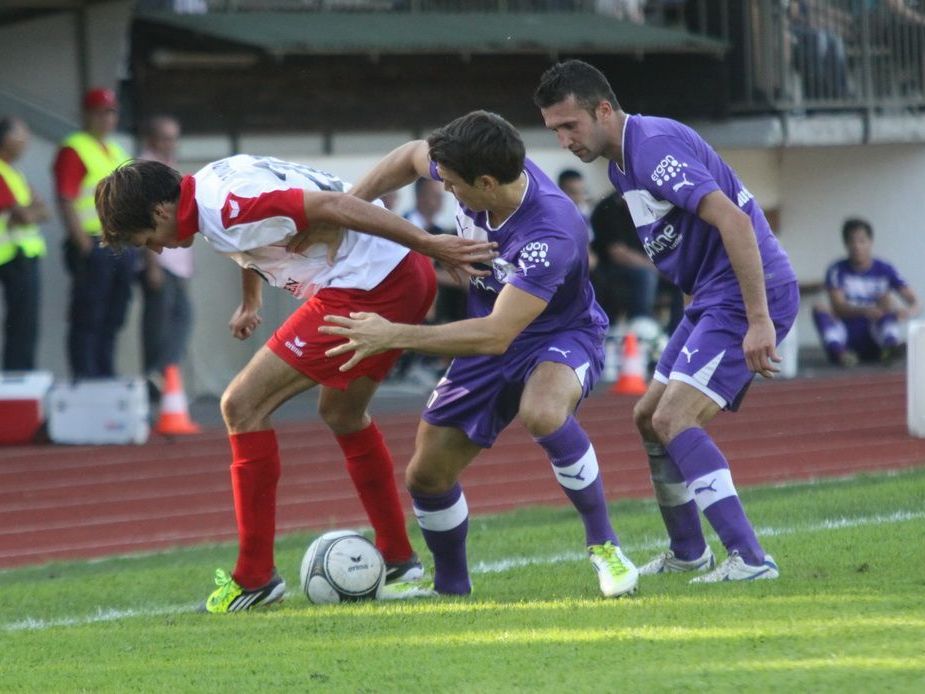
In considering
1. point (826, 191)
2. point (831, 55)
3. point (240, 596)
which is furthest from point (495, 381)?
point (826, 191)

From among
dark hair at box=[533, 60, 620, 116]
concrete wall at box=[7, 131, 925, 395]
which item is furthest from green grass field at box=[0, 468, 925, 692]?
concrete wall at box=[7, 131, 925, 395]

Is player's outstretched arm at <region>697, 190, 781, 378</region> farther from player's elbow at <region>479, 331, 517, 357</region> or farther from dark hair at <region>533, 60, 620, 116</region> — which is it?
player's elbow at <region>479, 331, 517, 357</region>

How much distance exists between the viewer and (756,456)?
11.8m

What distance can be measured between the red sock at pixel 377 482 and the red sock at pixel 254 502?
44 centimetres

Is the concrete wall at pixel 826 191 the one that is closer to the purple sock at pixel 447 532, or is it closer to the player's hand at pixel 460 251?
the purple sock at pixel 447 532

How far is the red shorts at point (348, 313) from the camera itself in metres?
6.65

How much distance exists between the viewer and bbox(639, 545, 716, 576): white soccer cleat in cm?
703

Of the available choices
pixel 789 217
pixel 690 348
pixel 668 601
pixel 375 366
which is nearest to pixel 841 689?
pixel 668 601

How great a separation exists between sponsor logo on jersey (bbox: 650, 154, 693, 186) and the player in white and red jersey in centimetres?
67

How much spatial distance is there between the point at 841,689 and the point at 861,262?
42.8 ft

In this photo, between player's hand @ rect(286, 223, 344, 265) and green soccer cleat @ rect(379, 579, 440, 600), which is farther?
green soccer cleat @ rect(379, 579, 440, 600)

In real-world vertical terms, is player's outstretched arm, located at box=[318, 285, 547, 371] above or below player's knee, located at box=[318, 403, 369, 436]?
above

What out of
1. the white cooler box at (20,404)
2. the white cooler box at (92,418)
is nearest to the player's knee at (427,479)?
the white cooler box at (92,418)

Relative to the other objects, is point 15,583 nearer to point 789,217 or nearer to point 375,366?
point 375,366
